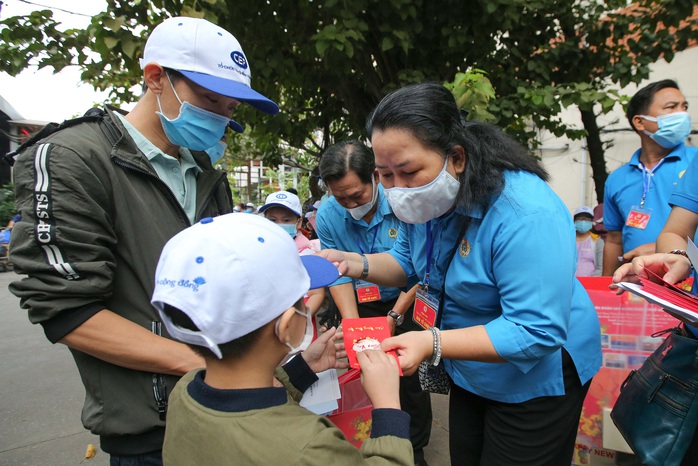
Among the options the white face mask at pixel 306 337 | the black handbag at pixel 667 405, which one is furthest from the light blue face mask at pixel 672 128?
the white face mask at pixel 306 337

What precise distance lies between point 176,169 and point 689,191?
2113mm

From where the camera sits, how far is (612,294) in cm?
249

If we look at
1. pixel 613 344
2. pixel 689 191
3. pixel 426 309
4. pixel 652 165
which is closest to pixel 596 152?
pixel 652 165

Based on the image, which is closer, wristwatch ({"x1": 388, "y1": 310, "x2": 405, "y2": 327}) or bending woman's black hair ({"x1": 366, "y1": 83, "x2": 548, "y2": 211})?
bending woman's black hair ({"x1": 366, "y1": 83, "x2": 548, "y2": 211})

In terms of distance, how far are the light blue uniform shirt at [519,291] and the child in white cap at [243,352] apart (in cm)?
47

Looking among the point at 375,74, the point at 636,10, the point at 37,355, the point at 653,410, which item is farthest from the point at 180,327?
the point at 636,10

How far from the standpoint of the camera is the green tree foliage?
392 cm

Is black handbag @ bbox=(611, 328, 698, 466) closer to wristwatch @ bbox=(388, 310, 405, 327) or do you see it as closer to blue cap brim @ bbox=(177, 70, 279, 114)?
wristwatch @ bbox=(388, 310, 405, 327)

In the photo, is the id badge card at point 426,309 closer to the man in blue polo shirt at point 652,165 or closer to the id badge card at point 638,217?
the man in blue polo shirt at point 652,165

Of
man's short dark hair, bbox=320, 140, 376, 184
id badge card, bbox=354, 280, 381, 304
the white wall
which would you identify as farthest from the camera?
the white wall

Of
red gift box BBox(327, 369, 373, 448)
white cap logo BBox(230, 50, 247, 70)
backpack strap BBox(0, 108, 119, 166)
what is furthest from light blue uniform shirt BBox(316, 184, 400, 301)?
backpack strap BBox(0, 108, 119, 166)

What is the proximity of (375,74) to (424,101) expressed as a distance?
13.7 ft

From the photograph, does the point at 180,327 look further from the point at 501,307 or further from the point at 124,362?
the point at 501,307

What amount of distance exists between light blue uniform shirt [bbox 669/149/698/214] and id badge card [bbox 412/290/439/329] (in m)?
1.19
